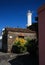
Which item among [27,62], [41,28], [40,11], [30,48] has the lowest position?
[27,62]

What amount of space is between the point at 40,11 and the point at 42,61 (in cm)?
314

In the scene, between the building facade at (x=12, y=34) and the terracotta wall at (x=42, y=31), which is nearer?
the terracotta wall at (x=42, y=31)

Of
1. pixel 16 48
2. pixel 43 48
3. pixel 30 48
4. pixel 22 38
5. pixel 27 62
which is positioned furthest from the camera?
pixel 22 38

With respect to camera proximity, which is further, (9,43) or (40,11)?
(9,43)

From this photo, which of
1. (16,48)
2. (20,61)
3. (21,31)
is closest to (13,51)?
(16,48)

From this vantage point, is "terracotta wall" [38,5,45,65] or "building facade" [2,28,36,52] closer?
"terracotta wall" [38,5,45,65]

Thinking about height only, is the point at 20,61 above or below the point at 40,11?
below

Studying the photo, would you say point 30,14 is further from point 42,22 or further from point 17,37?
point 42,22

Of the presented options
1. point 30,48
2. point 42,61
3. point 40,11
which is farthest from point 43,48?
point 30,48

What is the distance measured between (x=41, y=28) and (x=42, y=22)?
419mm

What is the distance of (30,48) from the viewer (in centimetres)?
1808

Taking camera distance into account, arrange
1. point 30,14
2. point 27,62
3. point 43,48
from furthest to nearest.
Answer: point 30,14, point 27,62, point 43,48

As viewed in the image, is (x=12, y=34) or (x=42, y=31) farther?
(x=12, y=34)

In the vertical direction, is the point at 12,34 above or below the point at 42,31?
above
